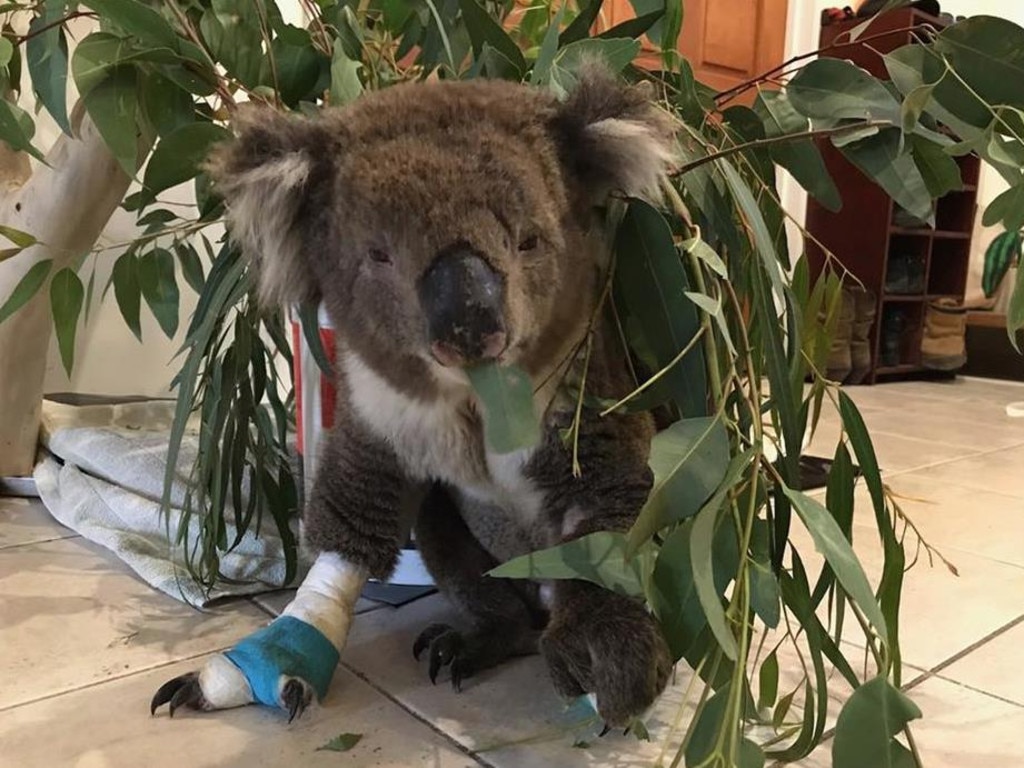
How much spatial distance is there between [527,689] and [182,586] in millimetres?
539

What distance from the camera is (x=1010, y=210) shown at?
73 cm

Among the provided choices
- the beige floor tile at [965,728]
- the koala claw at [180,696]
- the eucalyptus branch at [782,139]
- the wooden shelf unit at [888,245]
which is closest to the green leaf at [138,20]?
the eucalyptus branch at [782,139]

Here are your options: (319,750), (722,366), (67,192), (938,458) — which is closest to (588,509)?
(722,366)

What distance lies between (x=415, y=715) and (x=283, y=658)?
5.6 inches

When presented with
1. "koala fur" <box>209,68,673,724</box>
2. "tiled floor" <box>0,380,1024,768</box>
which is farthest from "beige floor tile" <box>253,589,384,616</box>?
"koala fur" <box>209,68,673,724</box>

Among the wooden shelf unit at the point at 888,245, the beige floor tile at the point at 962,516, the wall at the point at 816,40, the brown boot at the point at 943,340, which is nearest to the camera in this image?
the beige floor tile at the point at 962,516

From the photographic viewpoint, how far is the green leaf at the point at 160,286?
1.29 m

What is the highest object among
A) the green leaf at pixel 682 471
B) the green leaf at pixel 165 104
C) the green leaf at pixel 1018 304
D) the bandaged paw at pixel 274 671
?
the green leaf at pixel 165 104

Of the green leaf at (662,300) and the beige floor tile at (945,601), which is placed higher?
the green leaf at (662,300)

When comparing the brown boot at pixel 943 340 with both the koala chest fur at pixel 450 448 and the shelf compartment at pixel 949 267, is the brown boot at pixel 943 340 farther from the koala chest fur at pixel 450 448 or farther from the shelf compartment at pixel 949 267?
the koala chest fur at pixel 450 448

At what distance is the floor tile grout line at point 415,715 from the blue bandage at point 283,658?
6 cm

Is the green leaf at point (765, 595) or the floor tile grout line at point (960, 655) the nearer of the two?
the green leaf at point (765, 595)

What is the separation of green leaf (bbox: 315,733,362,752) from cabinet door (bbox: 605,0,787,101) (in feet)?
11.9

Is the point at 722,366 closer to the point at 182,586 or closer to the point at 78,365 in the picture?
the point at 182,586
